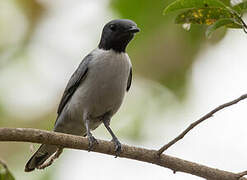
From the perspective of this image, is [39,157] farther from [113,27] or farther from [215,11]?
[215,11]

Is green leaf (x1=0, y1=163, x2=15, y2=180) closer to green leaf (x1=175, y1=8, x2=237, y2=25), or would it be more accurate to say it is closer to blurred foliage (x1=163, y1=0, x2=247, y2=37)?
blurred foliage (x1=163, y1=0, x2=247, y2=37)

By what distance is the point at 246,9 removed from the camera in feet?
11.5

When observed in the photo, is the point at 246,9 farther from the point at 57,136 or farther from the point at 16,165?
the point at 16,165

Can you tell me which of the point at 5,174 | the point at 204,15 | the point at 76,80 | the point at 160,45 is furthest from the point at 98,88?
the point at 160,45

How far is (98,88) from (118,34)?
68 centimetres

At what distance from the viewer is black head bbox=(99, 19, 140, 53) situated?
539cm

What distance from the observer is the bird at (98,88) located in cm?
520

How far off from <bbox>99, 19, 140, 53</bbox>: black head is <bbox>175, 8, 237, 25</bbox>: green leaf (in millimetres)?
1474

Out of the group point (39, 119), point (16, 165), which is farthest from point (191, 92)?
point (16, 165)

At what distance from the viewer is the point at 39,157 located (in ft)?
17.3

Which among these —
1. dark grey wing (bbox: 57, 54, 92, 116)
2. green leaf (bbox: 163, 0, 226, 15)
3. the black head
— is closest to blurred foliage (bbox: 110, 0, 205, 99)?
the black head

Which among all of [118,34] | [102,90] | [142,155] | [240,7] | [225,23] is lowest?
[142,155]

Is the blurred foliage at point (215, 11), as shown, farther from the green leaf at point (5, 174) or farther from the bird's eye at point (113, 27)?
the bird's eye at point (113, 27)

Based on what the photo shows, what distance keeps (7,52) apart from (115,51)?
3.48 m
